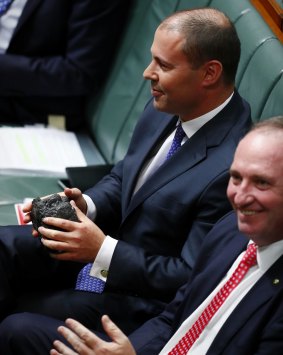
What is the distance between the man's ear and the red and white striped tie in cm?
54

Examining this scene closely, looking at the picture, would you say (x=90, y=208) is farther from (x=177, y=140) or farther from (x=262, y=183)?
(x=262, y=183)

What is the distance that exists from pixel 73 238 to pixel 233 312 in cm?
54

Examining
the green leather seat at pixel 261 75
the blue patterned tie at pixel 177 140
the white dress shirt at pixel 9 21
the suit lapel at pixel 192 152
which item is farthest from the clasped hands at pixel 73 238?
the white dress shirt at pixel 9 21

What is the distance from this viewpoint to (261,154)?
64.3 inches

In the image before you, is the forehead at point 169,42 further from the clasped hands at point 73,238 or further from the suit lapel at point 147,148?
the clasped hands at point 73,238

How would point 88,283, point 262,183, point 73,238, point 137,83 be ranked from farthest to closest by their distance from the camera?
point 137,83
point 88,283
point 73,238
point 262,183

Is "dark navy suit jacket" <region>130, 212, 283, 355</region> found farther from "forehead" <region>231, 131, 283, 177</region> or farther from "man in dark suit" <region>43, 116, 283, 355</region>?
"forehead" <region>231, 131, 283, 177</region>

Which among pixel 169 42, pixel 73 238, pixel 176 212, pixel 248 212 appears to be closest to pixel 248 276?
pixel 248 212

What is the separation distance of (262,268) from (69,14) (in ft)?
5.83

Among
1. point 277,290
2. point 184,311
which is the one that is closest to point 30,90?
point 184,311

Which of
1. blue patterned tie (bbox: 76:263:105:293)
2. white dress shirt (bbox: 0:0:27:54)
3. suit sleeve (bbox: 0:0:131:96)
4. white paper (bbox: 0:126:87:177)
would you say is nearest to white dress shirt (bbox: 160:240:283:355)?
blue patterned tie (bbox: 76:263:105:293)

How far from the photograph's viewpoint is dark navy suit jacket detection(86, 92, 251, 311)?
6.73ft

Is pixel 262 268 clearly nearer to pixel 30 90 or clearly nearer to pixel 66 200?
pixel 66 200

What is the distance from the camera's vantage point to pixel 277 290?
1.62m
